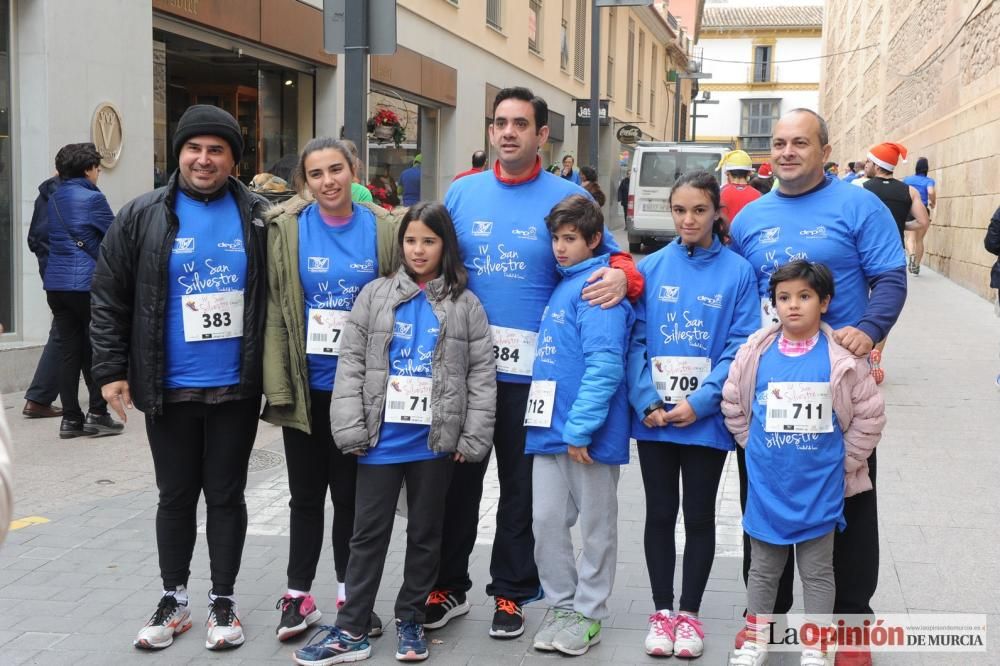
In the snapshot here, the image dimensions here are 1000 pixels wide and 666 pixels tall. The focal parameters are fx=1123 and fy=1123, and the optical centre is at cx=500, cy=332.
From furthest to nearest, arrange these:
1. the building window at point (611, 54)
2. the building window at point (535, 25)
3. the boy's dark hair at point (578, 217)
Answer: the building window at point (611, 54) → the building window at point (535, 25) → the boy's dark hair at point (578, 217)

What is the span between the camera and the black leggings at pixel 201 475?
4.28m

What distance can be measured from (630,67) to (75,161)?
3386cm

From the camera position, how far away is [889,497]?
6.36 m

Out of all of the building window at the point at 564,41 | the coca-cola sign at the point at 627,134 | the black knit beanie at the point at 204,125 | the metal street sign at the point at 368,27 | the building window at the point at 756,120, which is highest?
the building window at the point at 756,120

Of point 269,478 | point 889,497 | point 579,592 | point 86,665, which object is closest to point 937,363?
point 889,497

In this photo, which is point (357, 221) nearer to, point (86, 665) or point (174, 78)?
point (86, 665)

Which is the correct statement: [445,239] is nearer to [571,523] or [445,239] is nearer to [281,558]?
[571,523]

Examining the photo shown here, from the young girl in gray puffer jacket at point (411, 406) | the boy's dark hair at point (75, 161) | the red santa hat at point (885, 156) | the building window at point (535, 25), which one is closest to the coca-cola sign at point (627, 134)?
the building window at point (535, 25)

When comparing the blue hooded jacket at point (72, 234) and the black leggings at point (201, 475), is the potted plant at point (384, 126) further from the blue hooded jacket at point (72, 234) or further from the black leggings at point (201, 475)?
the black leggings at point (201, 475)

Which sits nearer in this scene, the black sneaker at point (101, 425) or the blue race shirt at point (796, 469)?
the blue race shirt at point (796, 469)

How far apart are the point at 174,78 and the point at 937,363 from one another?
9.08 metres

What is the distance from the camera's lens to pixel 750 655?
4000 millimetres

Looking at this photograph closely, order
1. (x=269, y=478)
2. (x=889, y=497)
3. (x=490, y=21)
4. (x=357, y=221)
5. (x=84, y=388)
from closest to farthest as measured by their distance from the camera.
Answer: (x=357, y=221)
(x=889, y=497)
(x=269, y=478)
(x=84, y=388)
(x=490, y=21)

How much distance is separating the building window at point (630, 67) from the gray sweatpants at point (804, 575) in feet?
119
